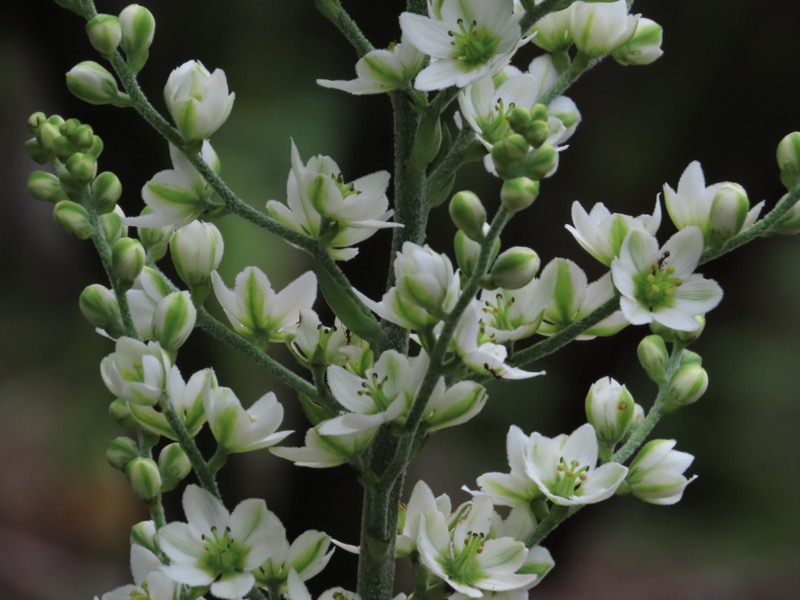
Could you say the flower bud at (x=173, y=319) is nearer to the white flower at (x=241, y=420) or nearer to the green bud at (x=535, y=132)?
the white flower at (x=241, y=420)

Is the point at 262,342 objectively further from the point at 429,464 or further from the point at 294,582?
the point at 429,464

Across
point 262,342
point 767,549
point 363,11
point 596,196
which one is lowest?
point 767,549

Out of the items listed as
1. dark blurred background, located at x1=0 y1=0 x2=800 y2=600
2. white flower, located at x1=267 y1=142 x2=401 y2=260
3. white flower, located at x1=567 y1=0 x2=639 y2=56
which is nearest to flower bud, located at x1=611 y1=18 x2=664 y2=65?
white flower, located at x1=567 y1=0 x2=639 y2=56

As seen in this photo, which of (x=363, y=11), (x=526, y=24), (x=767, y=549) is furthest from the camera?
(x=767, y=549)

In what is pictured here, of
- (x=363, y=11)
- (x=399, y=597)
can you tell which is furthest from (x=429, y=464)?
(x=399, y=597)

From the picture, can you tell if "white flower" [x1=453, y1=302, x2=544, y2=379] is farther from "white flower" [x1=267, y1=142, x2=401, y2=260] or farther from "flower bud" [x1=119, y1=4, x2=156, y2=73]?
"flower bud" [x1=119, y1=4, x2=156, y2=73]
